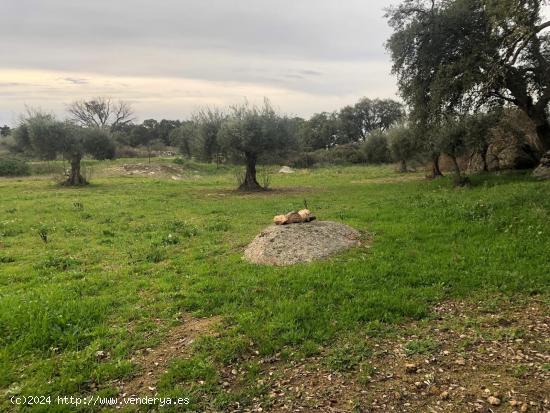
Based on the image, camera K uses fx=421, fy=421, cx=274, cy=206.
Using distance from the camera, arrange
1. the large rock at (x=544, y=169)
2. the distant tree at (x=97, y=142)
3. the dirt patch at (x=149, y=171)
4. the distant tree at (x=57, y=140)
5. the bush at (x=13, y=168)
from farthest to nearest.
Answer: the bush at (x=13, y=168), the dirt patch at (x=149, y=171), the distant tree at (x=97, y=142), the distant tree at (x=57, y=140), the large rock at (x=544, y=169)

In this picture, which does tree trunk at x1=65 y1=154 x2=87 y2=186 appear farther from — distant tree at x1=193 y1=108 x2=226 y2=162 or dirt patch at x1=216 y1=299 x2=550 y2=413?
dirt patch at x1=216 y1=299 x2=550 y2=413

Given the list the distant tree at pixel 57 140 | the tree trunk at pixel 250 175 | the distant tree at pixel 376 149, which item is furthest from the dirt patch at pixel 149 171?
the distant tree at pixel 376 149

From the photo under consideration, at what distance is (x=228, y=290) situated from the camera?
7645 millimetres

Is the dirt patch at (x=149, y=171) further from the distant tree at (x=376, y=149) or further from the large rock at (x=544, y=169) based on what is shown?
the large rock at (x=544, y=169)

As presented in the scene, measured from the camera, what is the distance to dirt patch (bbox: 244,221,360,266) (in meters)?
Result: 9.13

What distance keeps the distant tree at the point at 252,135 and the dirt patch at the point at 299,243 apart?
16105mm

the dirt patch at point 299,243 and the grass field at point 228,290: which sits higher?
→ the dirt patch at point 299,243

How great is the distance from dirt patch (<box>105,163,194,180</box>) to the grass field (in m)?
26.9

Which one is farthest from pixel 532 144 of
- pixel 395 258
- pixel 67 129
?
pixel 67 129

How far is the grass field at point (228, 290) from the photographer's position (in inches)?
209

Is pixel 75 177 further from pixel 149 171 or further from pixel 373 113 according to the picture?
pixel 373 113

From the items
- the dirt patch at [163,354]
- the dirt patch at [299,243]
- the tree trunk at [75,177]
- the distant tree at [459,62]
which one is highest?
the distant tree at [459,62]

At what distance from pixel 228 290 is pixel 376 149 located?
1931 inches

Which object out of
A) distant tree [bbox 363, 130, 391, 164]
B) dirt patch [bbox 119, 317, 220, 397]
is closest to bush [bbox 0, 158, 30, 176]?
distant tree [bbox 363, 130, 391, 164]
